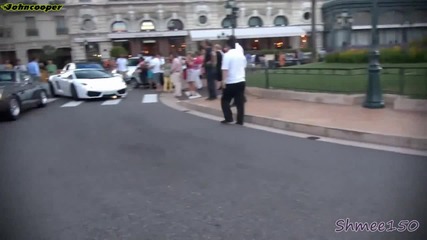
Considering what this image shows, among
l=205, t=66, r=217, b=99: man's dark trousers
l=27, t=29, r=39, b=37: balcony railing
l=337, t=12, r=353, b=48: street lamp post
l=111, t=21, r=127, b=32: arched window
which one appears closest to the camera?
l=27, t=29, r=39, b=37: balcony railing

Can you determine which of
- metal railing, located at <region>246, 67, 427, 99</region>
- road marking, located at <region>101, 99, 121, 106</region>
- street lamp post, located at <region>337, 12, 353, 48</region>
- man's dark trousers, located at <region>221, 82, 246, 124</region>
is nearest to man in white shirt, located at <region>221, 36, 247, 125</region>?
man's dark trousers, located at <region>221, 82, 246, 124</region>

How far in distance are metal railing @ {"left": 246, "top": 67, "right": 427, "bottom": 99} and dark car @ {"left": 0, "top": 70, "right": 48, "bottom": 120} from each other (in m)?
6.05

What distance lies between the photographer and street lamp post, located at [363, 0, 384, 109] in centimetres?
825

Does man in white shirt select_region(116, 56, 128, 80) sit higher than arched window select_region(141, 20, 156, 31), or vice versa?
arched window select_region(141, 20, 156, 31)

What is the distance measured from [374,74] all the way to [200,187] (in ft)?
16.8

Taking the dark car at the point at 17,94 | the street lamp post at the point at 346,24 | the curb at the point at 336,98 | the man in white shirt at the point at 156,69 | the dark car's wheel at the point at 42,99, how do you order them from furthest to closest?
the street lamp post at the point at 346,24
the man in white shirt at the point at 156,69
the dark car's wheel at the point at 42,99
the dark car at the point at 17,94
the curb at the point at 336,98

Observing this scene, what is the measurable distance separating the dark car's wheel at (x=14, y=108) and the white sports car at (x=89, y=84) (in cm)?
313

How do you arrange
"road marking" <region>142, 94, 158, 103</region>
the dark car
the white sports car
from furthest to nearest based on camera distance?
the white sports car < "road marking" <region>142, 94, 158, 103</region> < the dark car

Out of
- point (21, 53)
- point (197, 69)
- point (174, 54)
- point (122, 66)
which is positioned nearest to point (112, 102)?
point (174, 54)

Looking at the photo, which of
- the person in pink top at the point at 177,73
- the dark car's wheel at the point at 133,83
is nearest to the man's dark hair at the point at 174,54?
the person in pink top at the point at 177,73

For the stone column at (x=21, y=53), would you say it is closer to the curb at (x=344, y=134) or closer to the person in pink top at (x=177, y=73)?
the curb at (x=344, y=134)

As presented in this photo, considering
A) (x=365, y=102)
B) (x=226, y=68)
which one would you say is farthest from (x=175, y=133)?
(x=365, y=102)

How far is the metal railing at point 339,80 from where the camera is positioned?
7.84 m

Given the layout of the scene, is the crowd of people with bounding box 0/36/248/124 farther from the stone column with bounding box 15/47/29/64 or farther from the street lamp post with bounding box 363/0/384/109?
the street lamp post with bounding box 363/0/384/109
